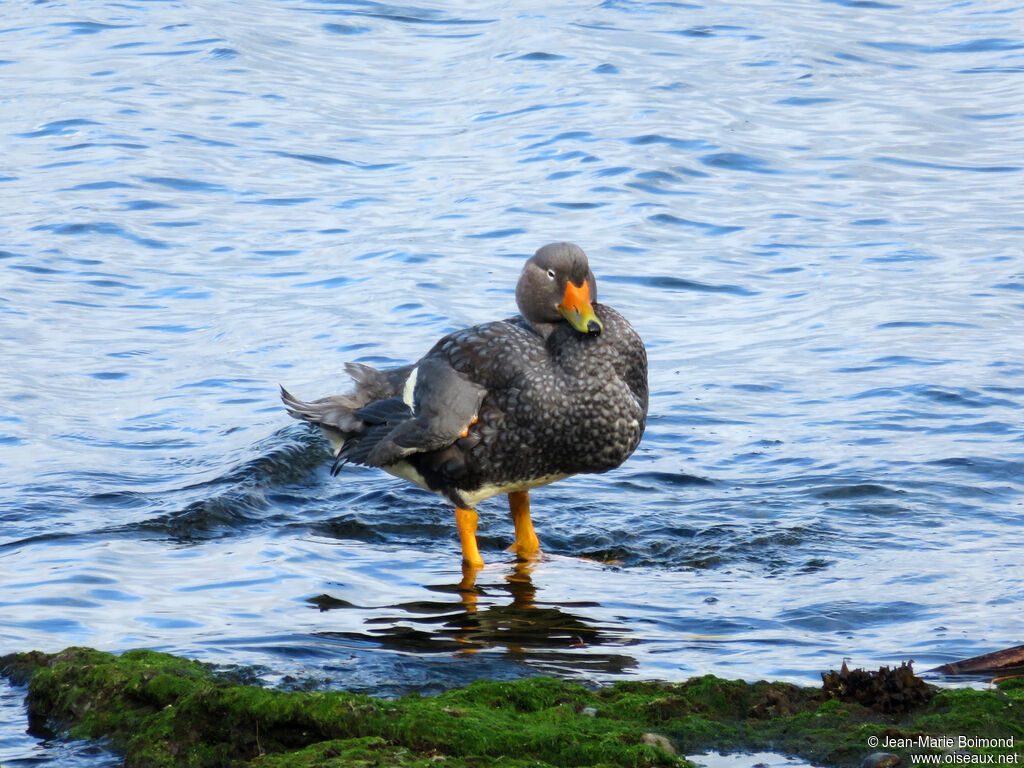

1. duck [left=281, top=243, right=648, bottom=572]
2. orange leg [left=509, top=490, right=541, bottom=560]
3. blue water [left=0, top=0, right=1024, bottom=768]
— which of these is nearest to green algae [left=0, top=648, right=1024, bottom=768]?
blue water [left=0, top=0, right=1024, bottom=768]

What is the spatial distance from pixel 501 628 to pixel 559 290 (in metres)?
1.81

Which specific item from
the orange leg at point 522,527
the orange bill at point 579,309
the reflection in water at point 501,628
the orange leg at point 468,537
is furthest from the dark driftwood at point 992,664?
the orange leg at point 522,527

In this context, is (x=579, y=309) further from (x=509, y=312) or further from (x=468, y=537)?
(x=509, y=312)

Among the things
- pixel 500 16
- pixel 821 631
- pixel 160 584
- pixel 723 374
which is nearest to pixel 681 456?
pixel 723 374

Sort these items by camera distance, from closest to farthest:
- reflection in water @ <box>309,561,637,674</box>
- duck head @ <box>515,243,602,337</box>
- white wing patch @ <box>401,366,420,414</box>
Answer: reflection in water @ <box>309,561,637,674</box> → duck head @ <box>515,243,602,337</box> → white wing patch @ <box>401,366,420,414</box>

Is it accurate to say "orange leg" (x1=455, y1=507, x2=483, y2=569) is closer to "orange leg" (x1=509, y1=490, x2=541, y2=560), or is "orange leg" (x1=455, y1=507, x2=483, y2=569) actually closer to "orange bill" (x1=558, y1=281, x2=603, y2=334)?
"orange leg" (x1=509, y1=490, x2=541, y2=560)

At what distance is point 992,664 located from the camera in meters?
5.00

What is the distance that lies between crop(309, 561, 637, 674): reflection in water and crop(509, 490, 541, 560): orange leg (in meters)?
0.53

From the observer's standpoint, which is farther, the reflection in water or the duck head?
the duck head

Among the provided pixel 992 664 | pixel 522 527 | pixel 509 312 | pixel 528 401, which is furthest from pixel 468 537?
pixel 509 312

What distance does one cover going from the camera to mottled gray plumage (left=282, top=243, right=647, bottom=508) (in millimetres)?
6844

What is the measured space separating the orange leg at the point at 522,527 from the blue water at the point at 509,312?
12 centimetres

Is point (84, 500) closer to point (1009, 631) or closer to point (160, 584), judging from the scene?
point (160, 584)

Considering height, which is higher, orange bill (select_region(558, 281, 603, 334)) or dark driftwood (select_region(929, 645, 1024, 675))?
orange bill (select_region(558, 281, 603, 334))
